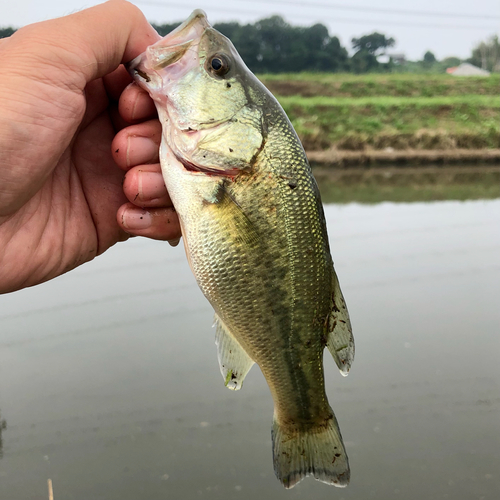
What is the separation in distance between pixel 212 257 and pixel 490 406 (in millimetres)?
4046

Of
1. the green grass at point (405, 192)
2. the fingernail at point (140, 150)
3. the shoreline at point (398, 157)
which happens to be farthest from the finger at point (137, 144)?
the shoreline at point (398, 157)

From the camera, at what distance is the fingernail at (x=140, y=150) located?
6.64 feet

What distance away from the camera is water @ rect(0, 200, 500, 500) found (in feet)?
12.9

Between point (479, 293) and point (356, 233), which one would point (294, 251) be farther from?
point (356, 233)

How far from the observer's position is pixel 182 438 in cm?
435

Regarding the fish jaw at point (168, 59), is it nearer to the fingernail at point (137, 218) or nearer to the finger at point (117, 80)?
the finger at point (117, 80)

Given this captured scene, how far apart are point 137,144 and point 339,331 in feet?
3.64

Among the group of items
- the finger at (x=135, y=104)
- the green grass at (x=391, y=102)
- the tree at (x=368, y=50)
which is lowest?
the tree at (x=368, y=50)

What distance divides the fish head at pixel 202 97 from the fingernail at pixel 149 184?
9.4 inches

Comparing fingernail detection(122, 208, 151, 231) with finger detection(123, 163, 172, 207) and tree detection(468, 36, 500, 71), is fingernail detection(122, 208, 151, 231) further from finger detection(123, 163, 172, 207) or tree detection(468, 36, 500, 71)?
tree detection(468, 36, 500, 71)

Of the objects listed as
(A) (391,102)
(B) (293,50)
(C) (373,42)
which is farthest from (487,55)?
(A) (391,102)

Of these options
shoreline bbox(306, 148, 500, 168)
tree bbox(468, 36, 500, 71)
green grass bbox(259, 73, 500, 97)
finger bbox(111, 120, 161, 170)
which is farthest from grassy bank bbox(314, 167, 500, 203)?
tree bbox(468, 36, 500, 71)

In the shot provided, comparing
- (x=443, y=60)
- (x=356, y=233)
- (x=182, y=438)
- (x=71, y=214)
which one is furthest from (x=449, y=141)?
(x=443, y=60)

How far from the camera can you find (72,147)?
229cm
